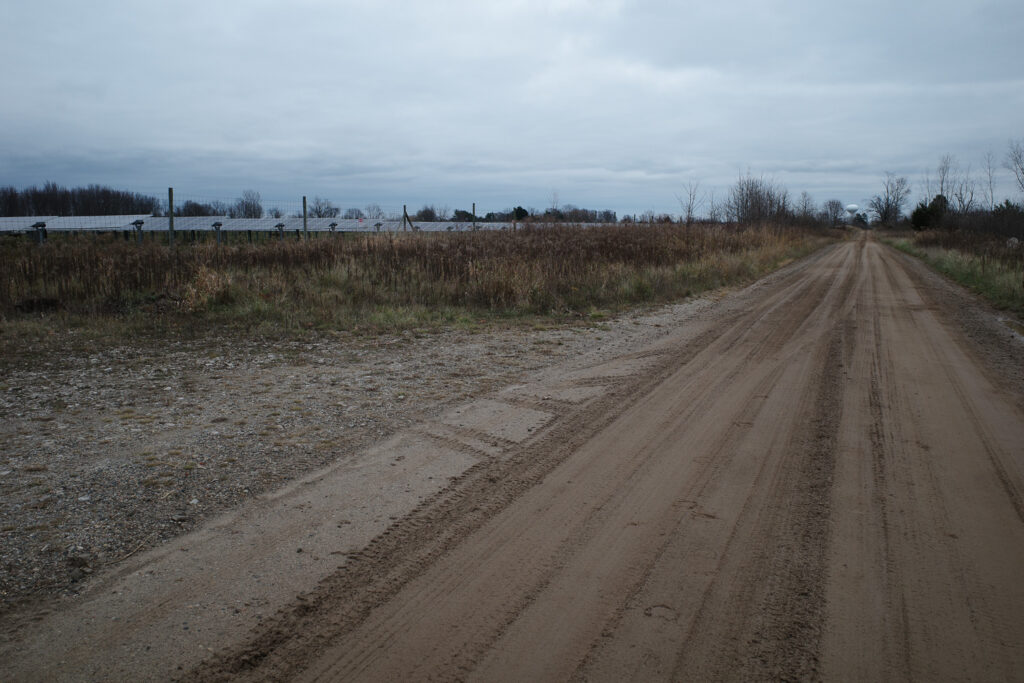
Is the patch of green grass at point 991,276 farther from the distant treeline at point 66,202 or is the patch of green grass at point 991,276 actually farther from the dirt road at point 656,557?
the distant treeline at point 66,202

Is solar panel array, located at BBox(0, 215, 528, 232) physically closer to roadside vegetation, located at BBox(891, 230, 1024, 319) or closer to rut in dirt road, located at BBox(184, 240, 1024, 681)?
roadside vegetation, located at BBox(891, 230, 1024, 319)

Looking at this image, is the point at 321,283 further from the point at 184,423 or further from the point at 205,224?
the point at 205,224

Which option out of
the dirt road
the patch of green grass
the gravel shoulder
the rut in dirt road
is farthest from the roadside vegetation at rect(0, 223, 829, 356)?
the patch of green grass

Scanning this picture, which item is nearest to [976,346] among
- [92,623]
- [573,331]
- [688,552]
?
[573,331]

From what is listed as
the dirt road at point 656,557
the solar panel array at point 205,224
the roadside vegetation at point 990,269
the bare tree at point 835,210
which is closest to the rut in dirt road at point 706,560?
the dirt road at point 656,557

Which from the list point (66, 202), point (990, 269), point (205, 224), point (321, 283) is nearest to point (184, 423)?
point (321, 283)

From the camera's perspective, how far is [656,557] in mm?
3189

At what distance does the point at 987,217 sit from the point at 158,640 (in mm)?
42394

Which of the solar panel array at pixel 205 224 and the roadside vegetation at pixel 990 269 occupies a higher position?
the solar panel array at pixel 205 224

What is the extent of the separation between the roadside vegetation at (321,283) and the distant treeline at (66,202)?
1239 inches

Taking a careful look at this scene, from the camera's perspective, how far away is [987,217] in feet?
109

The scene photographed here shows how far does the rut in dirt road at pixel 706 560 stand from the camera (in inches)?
97.0

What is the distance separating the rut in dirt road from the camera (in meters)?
2.46

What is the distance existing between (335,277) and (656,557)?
1092 cm
